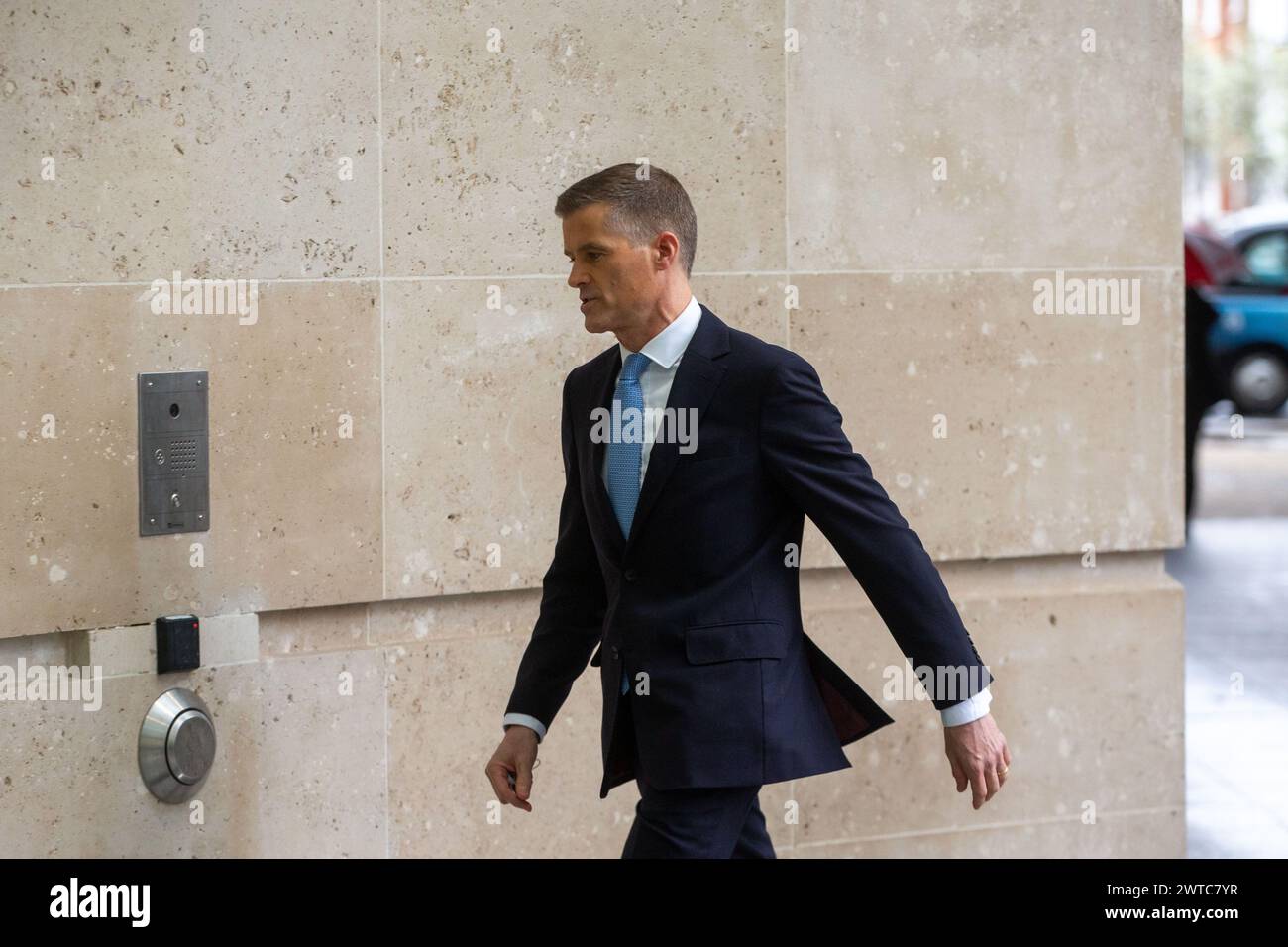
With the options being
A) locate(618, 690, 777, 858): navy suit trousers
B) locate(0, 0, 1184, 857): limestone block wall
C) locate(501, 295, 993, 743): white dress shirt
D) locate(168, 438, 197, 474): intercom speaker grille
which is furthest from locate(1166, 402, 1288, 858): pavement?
locate(168, 438, 197, 474): intercom speaker grille

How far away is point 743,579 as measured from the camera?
345 cm

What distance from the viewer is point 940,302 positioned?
203 inches

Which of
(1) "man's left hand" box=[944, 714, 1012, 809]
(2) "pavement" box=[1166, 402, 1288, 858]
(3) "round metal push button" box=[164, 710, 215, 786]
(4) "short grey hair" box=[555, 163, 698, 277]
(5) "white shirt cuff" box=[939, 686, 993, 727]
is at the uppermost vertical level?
(4) "short grey hair" box=[555, 163, 698, 277]

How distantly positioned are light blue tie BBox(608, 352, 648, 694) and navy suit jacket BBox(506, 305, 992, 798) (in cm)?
3

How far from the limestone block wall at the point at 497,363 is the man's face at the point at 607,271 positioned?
1.28 metres

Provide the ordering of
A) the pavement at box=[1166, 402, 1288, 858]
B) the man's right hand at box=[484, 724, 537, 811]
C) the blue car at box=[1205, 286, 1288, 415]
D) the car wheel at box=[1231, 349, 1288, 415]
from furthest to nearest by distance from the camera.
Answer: the car wheel at box=[1231, 349, 1288, 415] → the blue car at box=[1205, 286, 1288, 415] → the pavement at box=[1166, 402, 1288, 858] → the man's right hand at box=[484, 724, 537, 811]

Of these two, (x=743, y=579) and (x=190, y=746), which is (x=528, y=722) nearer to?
(x=743, y=579)

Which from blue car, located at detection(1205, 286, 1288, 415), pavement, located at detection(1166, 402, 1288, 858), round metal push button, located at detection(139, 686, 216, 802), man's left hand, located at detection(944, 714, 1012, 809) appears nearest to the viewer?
man's left hand, located at detection(944, 714, 1012, 809)

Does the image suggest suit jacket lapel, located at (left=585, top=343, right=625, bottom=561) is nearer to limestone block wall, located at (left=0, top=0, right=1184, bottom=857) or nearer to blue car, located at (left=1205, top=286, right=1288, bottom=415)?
limestone block wall, located at (left=0, top=0, right=1184, bottom=857)

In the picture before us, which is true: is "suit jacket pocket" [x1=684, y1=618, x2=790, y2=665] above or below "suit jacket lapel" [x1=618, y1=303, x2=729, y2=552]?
below

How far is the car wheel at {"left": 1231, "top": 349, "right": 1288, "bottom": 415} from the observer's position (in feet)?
61.9

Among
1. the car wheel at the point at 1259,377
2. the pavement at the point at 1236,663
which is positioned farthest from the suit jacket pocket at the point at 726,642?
the car wheel at the point at 1259,377

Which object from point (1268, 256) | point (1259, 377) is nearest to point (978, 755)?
point (1259, 377)

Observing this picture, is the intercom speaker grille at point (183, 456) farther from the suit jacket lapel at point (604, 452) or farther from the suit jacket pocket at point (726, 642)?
the suit jacket pocket at point (726, 642)
